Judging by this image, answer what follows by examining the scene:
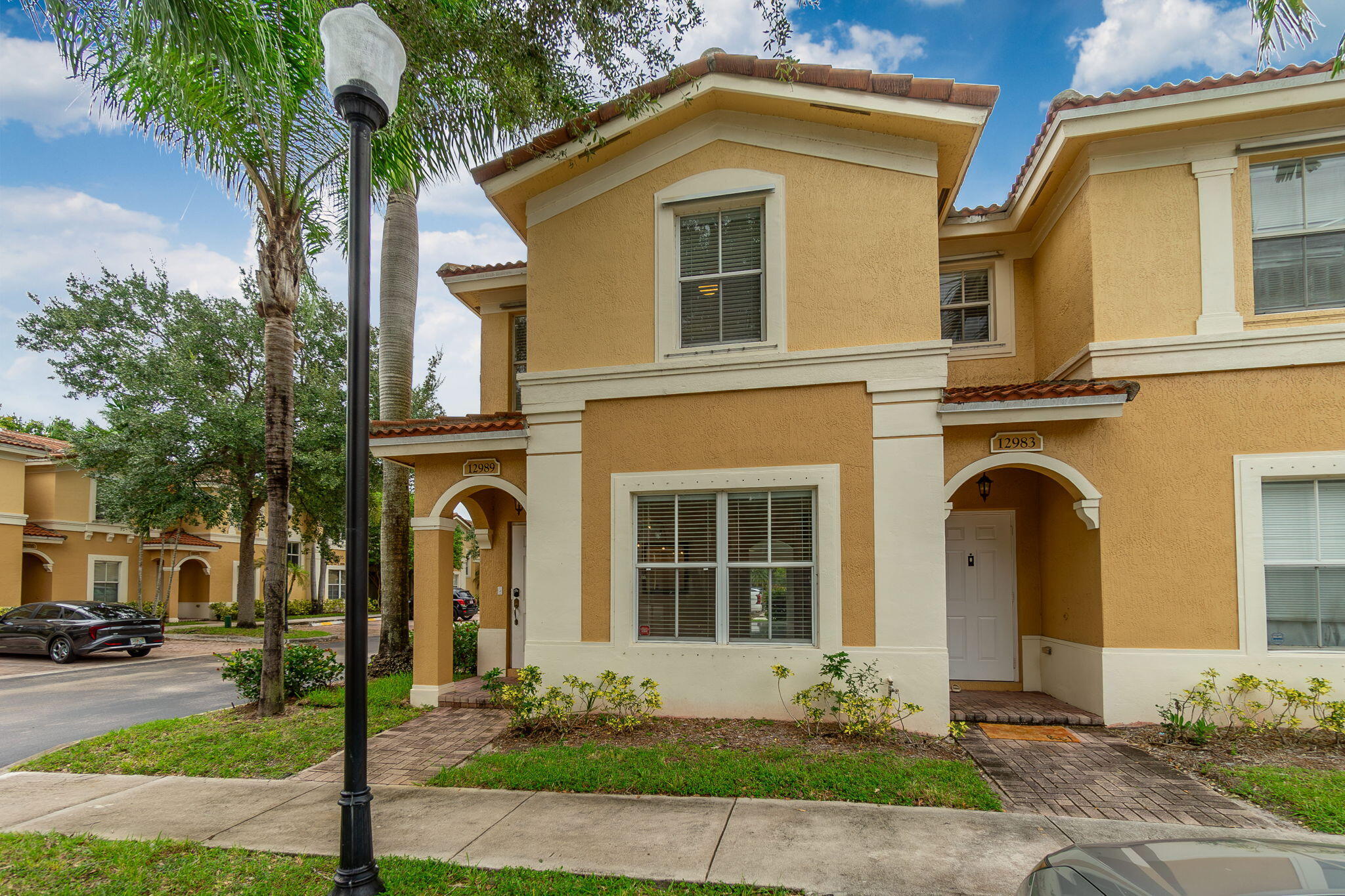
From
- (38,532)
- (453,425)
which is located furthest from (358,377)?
(38,532)

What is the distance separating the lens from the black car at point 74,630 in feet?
54.1

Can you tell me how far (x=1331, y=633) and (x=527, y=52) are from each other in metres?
10.6

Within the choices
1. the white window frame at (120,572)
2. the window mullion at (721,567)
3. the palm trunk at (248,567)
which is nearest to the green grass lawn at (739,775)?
the window mullion at (721,567)

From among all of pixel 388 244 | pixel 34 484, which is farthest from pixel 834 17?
pixel 34 484

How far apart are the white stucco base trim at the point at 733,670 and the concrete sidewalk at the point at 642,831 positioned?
6.72ft

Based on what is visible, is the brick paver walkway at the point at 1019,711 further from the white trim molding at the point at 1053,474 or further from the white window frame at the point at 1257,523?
the white trim molding at the point at 1053,474

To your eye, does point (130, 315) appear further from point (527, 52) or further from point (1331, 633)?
point (1331, 633)

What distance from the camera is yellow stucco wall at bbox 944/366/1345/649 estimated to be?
287 inches

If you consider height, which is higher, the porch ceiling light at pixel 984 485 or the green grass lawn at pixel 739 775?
the porch ceiling light at pixel 984 485

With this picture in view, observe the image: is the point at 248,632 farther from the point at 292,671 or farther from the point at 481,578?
the point at 481,578

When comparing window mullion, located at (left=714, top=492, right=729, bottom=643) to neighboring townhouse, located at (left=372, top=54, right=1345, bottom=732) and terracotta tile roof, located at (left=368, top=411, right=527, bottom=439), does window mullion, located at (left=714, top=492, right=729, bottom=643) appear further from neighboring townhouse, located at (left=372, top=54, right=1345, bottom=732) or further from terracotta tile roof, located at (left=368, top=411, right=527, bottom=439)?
terracotta tile roof, located at (left=368, top=411, right=527, bottom=439)

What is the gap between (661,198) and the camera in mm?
8367

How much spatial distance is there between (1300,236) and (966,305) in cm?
352

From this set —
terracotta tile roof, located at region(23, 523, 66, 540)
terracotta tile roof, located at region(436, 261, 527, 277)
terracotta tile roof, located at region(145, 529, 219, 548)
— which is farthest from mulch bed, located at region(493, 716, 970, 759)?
terracotta tile roof, located at region(145, 529, 219, 548)
